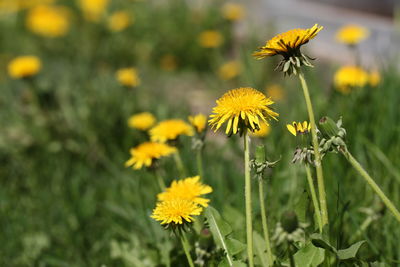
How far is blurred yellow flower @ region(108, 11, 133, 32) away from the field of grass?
0.36 feet

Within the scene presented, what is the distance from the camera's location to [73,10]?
19.9ft

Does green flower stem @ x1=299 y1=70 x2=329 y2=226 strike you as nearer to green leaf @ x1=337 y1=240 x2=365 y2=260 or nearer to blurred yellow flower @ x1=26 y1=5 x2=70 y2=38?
green leaf @ x1=337 y1=240 x2=365 y2=260

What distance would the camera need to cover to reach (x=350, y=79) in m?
2.54

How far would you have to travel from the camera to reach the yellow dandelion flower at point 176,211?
1208 mm

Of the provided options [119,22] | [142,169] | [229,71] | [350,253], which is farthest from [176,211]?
[119,22]

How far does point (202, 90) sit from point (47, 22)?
1604 millimetres

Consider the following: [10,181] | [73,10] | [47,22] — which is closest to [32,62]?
[10,181]

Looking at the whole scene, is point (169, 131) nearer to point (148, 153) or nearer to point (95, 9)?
point (148, 153)

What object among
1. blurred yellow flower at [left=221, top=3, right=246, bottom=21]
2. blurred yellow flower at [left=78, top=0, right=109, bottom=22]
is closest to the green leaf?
blurred yellow flower at [left=221, top=3, right=246, bottom=21]

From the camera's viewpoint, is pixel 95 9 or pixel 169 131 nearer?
pixel 169 131

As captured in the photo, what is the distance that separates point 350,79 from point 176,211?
1.58 metres

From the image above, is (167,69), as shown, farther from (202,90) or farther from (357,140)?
(357,140)

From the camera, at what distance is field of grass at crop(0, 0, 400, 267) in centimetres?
171

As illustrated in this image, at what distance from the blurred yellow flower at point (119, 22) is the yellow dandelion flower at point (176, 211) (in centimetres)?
357
